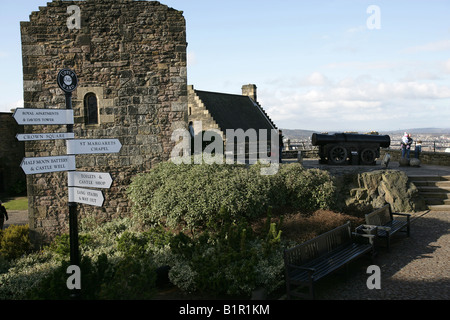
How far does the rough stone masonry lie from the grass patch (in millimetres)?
9711

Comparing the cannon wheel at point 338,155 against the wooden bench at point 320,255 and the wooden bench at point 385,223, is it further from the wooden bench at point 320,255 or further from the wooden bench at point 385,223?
the wooden bench at point 320,255

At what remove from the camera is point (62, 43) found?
36.8 feet

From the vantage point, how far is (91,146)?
18.3 feet

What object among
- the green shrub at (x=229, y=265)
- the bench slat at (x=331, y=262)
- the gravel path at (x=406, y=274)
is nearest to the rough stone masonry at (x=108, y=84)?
the green shrub at (x=229, y=265)

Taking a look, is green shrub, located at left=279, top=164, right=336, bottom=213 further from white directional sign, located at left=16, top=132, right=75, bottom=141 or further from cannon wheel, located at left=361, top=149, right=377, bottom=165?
cannon wheel, located at left=361, top=149, right=377, bottom=165

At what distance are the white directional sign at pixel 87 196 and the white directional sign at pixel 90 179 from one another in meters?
0.09

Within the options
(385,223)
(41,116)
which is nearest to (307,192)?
(385,223)

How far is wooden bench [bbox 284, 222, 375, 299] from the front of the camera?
6.21 metres

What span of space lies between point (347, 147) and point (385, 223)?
7218 mm

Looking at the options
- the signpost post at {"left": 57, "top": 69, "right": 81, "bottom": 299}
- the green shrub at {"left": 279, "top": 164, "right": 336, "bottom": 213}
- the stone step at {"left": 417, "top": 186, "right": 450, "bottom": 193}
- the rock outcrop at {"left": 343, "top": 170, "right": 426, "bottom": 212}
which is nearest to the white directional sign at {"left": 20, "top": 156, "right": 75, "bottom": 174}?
the signpost post at {"left": 57, "top": 69, "right": 81, "bottom": 299}

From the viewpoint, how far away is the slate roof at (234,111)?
28.6m

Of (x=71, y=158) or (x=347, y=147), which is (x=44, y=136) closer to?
(x=71, y=158)
